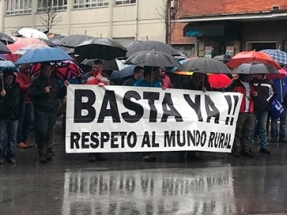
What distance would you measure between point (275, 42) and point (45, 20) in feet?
59.9

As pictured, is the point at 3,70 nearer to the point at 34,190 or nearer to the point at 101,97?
the point at 101,97

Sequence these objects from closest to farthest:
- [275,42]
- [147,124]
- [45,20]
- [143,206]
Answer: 1. [143,206]
2. [147,124]
3. [275,42]
4. [45,20]

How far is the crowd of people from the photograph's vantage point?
32.5ft

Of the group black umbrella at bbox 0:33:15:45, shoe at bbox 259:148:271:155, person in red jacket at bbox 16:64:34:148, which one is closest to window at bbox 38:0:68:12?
black umbrella at bbox 0:33:15:45

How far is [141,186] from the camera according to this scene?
853cm

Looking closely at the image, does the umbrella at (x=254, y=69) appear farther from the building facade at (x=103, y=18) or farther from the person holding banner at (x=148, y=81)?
the building facade at (x=103, y=18)

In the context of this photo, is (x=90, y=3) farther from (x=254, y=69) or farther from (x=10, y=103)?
(x=10, y=103)

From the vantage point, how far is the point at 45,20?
127 ft

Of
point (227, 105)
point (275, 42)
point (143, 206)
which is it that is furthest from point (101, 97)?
point (275, 42)

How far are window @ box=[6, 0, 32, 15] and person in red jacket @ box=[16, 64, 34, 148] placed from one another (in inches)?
1221

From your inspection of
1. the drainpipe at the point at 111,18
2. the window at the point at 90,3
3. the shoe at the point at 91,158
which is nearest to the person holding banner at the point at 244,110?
the shoe at the point at 91,158

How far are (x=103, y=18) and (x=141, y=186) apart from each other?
2811 centimetres

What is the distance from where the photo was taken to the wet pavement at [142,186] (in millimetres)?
7289

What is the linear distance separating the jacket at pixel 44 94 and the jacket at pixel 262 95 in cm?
403
